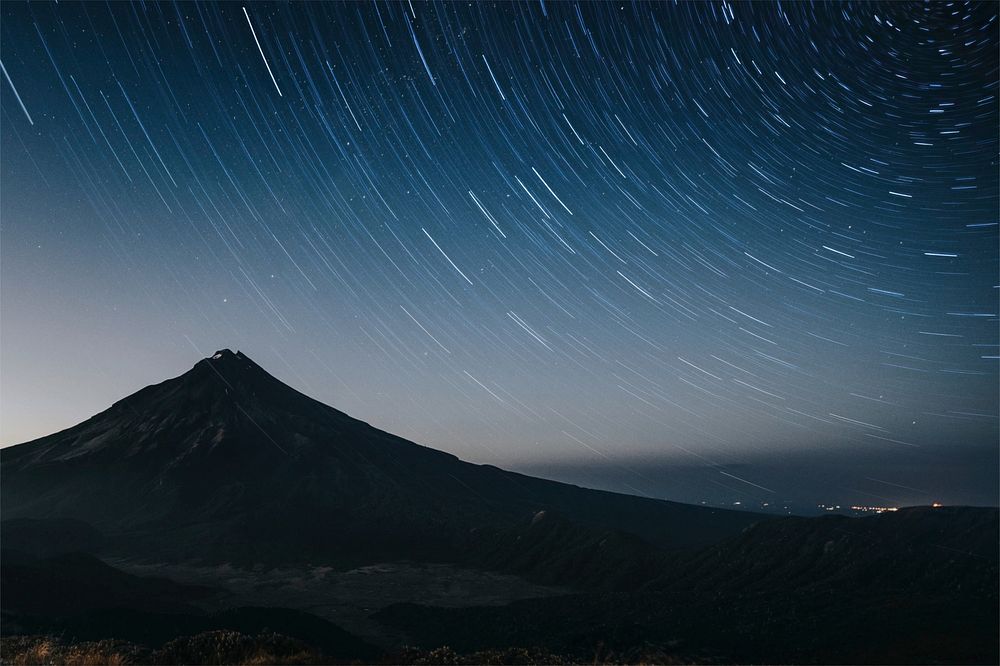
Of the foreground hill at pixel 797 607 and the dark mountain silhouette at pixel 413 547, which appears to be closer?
the foreground hill at pixel 797 607

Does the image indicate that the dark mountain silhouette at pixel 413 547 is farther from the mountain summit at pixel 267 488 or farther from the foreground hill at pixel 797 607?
the mountain summit at pixel 267 488

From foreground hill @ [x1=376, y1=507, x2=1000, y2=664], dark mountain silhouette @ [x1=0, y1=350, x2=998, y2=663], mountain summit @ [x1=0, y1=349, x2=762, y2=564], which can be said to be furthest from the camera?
mountain summit @ [x1=0, y1=349, x2=762, y2=564]

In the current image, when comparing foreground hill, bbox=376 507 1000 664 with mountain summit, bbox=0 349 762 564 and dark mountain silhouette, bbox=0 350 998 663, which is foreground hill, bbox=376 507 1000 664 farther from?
mountain summit, bbox=0 349 762 564

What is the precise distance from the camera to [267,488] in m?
109

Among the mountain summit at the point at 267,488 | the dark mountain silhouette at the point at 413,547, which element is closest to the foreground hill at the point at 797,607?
the dark mountain silhouette at the point at 413,547

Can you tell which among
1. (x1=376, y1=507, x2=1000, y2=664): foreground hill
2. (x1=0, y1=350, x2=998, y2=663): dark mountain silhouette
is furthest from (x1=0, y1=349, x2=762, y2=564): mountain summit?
(x1=376, y1=507, x2=1000, y2=664): foreground hill

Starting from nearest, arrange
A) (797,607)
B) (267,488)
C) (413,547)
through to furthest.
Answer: (797,607)
(413,547)
(267,488)

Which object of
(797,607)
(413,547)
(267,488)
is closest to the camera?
(797,607)

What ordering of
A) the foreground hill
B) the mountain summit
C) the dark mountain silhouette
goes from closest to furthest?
1. the foreground hill
2. the dark mountain silhouette
3. the mountain summit

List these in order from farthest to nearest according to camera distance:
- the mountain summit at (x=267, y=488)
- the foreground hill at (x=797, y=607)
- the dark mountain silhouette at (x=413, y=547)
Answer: the mountain summit at (x=267, y=488) < the dark mountain silhouette at (x=413, y=547) < the foreground hill at (x=797, y=607)

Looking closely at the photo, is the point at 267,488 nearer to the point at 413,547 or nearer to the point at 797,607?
the point at 413,547

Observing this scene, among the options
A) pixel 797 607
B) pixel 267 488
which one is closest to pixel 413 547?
pixel 267 488

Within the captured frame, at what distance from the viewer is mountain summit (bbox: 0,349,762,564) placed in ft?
276

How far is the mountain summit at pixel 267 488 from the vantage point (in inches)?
3312
